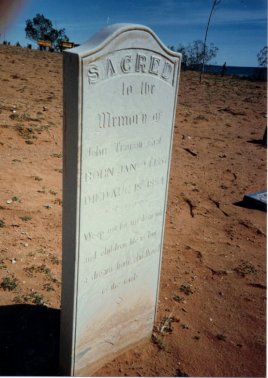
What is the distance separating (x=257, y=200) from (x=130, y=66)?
4539mm

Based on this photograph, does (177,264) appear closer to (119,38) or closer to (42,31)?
(119,38)

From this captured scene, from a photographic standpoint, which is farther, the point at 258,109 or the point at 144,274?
the point at 258,109

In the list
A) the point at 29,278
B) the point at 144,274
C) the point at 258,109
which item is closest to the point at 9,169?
the point at 29,278

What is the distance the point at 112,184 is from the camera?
2354mm

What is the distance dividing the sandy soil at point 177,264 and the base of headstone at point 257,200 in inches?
8.9

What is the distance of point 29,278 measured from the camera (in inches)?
146

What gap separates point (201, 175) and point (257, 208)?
1716 millimetres

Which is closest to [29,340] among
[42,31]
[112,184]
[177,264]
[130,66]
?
[112,184]

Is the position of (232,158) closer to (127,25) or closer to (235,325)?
(235,325)

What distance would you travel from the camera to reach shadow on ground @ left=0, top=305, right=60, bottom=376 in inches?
108

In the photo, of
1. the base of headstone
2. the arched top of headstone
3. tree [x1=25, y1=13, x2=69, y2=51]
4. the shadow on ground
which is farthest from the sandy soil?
tree [x1=25, y1=13, x2=69, y2=51]

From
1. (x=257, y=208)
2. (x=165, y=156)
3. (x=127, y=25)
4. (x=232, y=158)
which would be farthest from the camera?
(x=232, y=158)

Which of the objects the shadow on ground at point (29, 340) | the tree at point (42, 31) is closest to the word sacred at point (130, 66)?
the shadow on ground at point (29, 340)

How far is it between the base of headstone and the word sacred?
13.5ft
